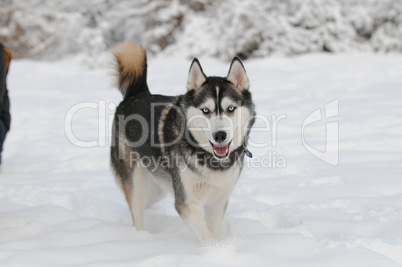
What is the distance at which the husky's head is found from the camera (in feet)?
8.97

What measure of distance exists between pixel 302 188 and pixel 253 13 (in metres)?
8.82

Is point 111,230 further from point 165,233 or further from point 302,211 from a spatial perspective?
point 302,211

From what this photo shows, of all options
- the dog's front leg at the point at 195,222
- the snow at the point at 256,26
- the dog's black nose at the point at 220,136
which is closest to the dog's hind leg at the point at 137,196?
the dog's front leg at the point at 195,222

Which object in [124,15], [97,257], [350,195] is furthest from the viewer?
[124,15]

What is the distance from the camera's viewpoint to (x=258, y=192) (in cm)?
378

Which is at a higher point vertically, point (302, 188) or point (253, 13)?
point (253, 13)

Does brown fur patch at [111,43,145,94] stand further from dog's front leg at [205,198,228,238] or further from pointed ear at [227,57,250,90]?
dog's front leg at [205,198,228,238]

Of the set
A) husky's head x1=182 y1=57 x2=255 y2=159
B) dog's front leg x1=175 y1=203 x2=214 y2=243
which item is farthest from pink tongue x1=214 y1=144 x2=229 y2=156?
dog's front leg x1=175 y1=203 x2=214 y2=243

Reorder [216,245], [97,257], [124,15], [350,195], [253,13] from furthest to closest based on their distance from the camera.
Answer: [124,15] < [253,13] < [350,195] < [216,245] < [97,257]

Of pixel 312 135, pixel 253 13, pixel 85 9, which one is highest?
pixel 85 9

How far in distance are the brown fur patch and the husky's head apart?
31.7 inches

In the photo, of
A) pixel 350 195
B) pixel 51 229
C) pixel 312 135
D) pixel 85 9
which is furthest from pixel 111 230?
pixel 85 9

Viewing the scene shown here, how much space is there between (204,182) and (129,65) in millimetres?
1312

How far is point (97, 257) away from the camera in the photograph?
7.87 feet
